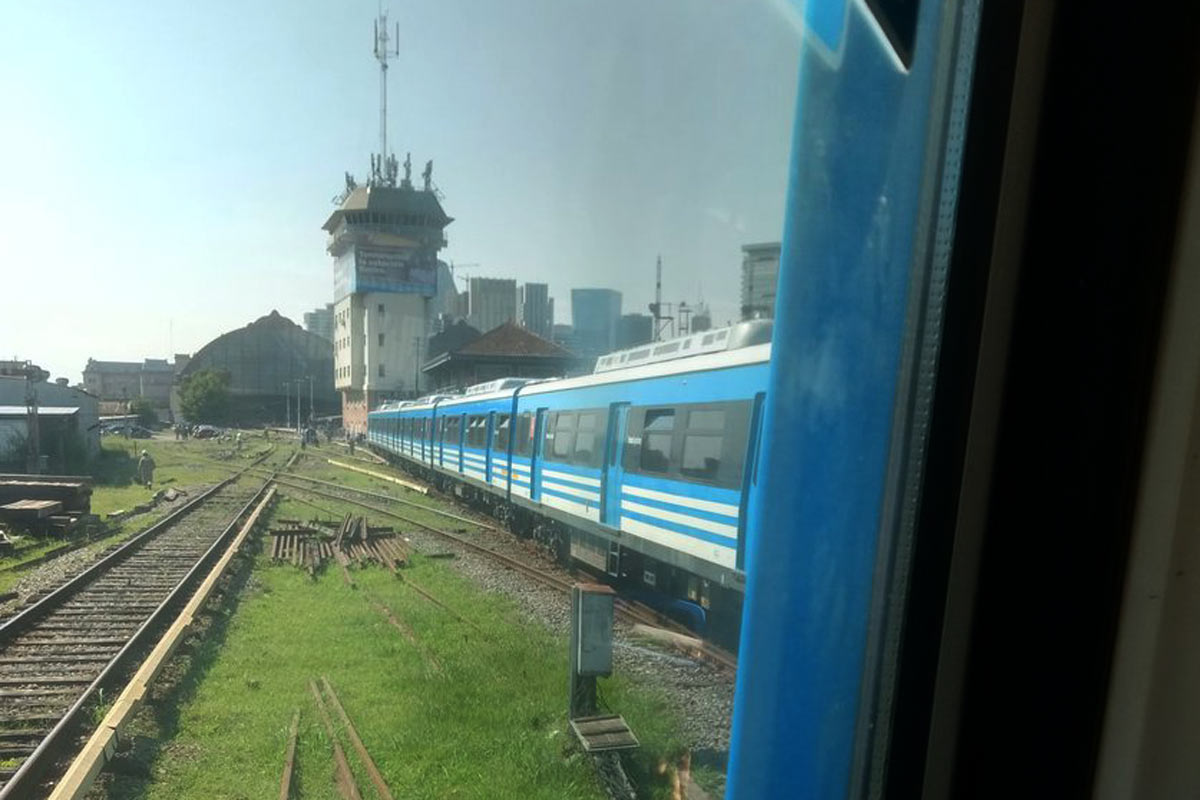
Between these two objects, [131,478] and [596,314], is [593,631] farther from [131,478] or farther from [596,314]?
[131,478]

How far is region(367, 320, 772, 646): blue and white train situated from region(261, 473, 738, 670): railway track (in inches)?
5.4

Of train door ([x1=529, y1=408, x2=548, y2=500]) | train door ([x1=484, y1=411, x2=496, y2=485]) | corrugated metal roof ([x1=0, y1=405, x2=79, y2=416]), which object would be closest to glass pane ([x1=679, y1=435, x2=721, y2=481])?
train door ([x1=529, y1=408, x2=548, y2=500])

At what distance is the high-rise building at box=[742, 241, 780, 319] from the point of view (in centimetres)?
187

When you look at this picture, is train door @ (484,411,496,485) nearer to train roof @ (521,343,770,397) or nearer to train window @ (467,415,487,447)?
train window @ (467,415,487,447)

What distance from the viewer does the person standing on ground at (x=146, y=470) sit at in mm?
12069

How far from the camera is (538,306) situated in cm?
352

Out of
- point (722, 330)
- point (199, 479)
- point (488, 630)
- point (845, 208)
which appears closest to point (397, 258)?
point (722, 330)

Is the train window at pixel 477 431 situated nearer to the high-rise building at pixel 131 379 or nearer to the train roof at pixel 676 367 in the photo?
the train roof at pixel 676 367

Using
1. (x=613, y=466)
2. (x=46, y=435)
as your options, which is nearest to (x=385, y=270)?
(x=46, y=435)

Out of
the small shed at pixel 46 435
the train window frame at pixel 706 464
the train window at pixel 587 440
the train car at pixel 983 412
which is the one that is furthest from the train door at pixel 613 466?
the train car at pixel 983 412

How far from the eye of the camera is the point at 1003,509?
4.86ft

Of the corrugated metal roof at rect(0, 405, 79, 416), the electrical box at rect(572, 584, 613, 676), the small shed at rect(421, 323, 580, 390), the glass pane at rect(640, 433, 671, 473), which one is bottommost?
the electrical box at rect(572, 584, 613, 676)

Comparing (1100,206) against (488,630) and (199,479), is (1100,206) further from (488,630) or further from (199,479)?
(199,479)

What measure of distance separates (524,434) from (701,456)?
525 cm
